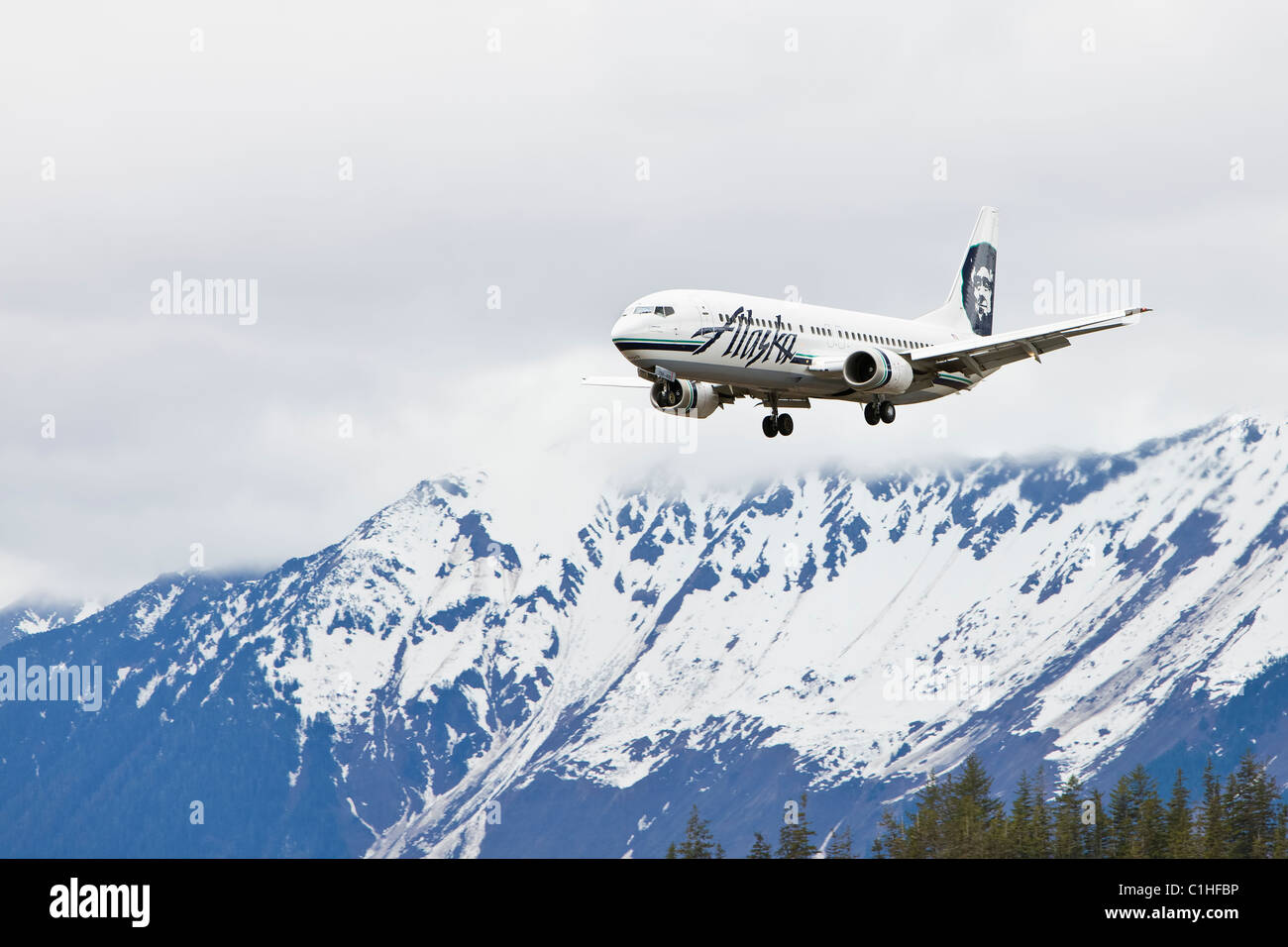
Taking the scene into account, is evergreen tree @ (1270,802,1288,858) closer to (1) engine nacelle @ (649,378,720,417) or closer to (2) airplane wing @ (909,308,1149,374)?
(2) airplane wing @ (909,308,1149,374)

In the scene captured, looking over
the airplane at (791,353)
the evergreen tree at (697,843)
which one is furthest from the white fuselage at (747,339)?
the evergreen tree at (697,843)

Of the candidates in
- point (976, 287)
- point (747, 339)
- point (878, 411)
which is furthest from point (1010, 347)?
point (976, 287)

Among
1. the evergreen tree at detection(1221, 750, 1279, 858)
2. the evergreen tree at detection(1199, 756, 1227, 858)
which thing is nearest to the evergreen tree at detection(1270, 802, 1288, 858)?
the evergreen tree at detection(1221, 750, 1279, 858)

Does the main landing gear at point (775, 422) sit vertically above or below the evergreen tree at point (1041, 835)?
above

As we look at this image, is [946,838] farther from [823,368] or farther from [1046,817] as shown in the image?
[823,368]

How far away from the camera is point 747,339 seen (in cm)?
8544

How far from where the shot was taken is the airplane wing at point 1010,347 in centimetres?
9112

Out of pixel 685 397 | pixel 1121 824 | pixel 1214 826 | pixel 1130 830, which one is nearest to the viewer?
pixel 685 397

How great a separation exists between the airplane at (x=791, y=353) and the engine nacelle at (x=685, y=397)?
62mm

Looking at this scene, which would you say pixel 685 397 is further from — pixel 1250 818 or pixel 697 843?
pixel 1250 818

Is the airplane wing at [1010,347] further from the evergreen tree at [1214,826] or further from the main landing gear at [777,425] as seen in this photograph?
the evergreen tree at [1214,826]

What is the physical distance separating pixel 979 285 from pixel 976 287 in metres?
0.47
